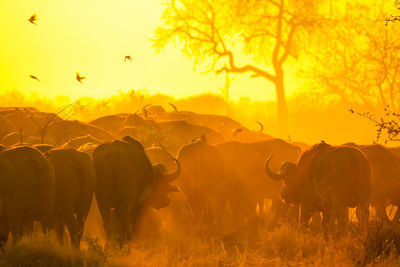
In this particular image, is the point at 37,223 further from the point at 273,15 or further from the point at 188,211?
the point at 273,15

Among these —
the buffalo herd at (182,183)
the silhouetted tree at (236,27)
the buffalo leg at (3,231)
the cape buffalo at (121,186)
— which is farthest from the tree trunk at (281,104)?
the buffalo leg at (3,231)

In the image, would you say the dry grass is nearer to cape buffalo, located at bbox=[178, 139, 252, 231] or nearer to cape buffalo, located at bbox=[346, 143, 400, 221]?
cape buffalo, located at bbox=[178, 139, 252, 231]

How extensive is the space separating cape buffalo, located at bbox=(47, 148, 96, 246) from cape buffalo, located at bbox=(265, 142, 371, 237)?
13.0 ft

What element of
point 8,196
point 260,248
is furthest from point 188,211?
point 8,196

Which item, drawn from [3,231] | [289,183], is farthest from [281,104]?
[3,231]

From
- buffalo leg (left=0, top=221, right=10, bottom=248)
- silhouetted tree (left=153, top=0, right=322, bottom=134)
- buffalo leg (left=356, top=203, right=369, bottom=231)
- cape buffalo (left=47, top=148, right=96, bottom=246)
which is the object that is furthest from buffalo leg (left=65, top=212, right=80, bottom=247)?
silhouetted tree (left=153, top=0, right=322, bottom=134)

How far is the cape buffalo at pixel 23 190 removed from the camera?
7.91m

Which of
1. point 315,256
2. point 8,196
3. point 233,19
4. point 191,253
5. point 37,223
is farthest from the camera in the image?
point 233,19

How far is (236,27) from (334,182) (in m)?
28.0

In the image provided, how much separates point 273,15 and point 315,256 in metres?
30.7

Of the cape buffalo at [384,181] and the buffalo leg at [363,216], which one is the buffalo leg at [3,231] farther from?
the cape buffalo at [384,181]

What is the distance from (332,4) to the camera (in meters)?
39.1

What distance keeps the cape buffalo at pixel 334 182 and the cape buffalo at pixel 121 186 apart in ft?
9.76

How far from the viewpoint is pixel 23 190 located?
8.05 meters
